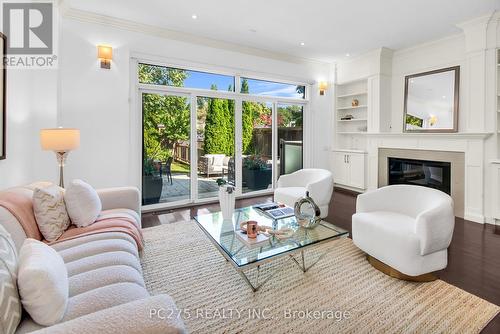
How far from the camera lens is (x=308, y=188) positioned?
3.64 metres

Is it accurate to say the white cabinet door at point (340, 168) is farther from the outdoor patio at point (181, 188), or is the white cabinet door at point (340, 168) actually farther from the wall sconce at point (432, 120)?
the outdoor patio at point (181, 188)

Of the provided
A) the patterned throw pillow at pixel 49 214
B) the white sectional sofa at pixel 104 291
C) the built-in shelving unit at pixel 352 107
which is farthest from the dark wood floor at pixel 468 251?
the built-in shelving unit at pixel 352 107

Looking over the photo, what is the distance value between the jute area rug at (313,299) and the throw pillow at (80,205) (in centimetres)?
68

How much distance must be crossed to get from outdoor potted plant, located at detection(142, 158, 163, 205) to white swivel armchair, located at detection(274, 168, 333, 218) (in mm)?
2045

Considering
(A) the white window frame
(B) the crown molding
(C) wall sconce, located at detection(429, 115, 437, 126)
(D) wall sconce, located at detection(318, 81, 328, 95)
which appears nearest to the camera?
(B) the crown molding

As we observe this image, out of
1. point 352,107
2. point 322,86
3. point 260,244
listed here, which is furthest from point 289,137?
point 260,244

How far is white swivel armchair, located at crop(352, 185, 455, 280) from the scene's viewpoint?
2.10 meters

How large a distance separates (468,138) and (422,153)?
2.43 ft

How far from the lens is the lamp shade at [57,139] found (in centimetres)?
277

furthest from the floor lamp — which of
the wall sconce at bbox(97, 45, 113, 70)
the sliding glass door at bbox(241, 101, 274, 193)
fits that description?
the sliding glass door at bbox(241, 101, 274, 193)

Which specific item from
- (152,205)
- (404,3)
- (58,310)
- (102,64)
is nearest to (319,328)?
(58,310)

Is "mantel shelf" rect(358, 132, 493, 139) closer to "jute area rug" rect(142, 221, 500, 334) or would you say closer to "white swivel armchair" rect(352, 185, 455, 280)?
"white swivel armchair" rect(352, 185, 455, 280)

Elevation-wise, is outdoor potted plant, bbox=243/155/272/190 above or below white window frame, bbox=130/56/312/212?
below

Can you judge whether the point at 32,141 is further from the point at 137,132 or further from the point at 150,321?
the point at 150,321
